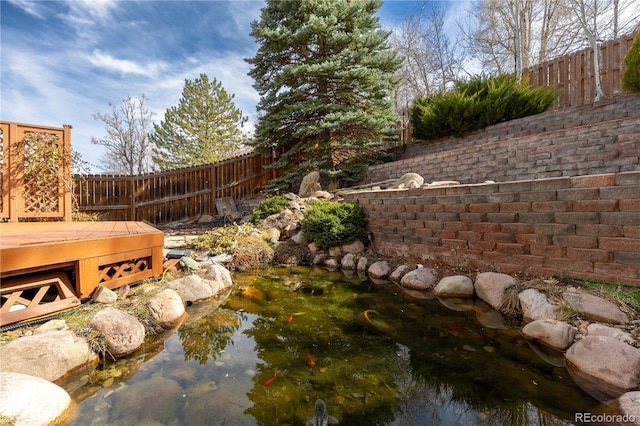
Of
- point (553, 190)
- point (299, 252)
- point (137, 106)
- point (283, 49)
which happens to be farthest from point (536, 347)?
point (137, 106)

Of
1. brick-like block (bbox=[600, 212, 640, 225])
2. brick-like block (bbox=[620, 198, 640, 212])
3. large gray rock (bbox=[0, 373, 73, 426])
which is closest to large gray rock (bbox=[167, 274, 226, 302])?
large gray rock (bbox=[0, 373, 73, 426])

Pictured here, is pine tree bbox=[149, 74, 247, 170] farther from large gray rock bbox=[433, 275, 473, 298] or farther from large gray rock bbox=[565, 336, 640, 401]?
large gray rock bbox=[565, 336, 640, 401]

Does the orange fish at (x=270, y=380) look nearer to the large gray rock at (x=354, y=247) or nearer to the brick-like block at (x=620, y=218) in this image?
the brick-like block at (x=620, y=218)

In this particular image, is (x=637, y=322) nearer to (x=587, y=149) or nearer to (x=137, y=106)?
(x=587, y=149)

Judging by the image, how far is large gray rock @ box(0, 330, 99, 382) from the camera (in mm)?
1546

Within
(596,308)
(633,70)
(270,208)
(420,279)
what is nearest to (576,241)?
(596,308)

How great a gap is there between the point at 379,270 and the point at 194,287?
237cm

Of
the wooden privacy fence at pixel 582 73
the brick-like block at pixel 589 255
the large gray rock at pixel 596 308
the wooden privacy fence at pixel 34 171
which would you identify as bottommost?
the large gray rock at pixel 596 308

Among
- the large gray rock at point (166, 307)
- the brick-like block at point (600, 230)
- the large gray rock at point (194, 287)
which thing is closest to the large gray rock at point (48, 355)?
the large gray rock at point (166, 307)

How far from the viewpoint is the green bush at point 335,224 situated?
4.56 meters

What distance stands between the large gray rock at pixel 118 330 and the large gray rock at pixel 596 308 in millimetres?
3310

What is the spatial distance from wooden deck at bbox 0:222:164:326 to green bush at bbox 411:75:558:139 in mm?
6873

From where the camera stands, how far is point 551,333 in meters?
1.99

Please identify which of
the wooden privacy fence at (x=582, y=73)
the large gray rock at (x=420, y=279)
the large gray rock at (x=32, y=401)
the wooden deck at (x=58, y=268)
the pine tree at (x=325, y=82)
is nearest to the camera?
the large gray rock at (x=32, y=401)
